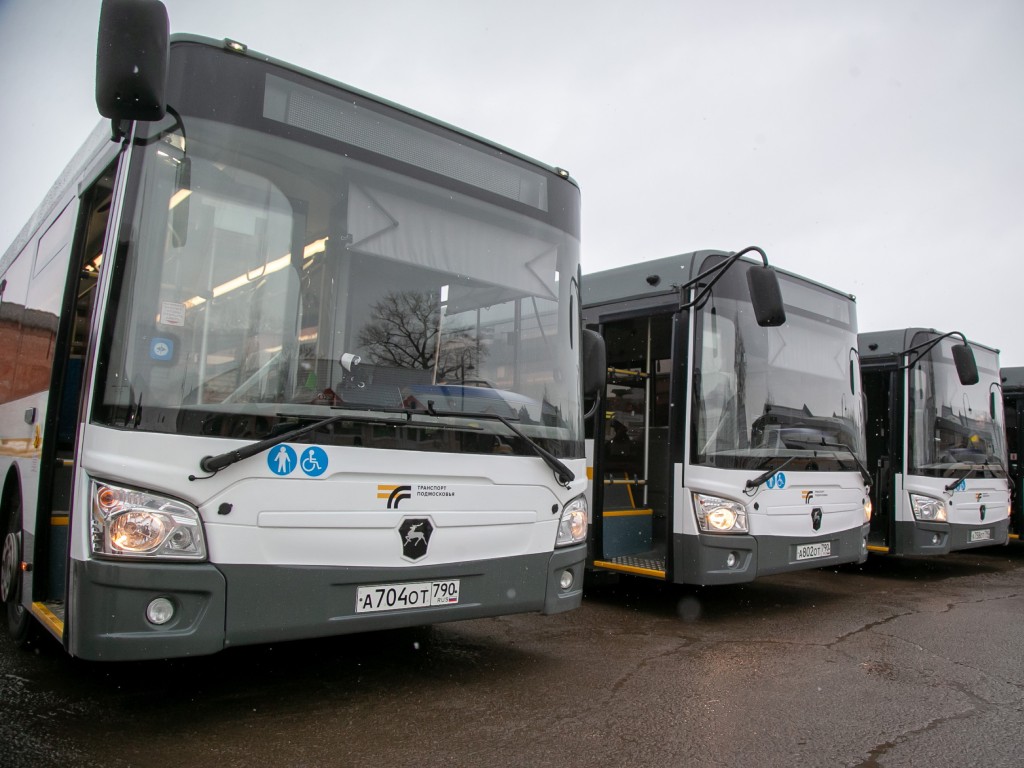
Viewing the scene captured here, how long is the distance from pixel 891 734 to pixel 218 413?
349 cm

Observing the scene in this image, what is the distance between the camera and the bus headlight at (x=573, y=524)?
199 inches

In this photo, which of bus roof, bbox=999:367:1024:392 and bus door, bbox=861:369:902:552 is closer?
bus door, bbox=861:369:902:552

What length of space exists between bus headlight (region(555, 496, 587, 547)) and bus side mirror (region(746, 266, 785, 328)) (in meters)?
1.92

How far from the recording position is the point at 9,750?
3621mm

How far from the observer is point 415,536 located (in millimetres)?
4309

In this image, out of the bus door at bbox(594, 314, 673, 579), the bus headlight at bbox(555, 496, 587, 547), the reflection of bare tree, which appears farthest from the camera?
the bus door at bbox(594, 314, 673, 579)

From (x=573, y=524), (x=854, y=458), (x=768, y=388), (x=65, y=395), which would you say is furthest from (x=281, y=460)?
(x=854, y=458)

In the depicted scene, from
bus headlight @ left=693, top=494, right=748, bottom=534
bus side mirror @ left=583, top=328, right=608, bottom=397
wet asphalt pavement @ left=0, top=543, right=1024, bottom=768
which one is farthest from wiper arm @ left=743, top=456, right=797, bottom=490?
bus side mirror @ left=583, top=328, right=608, bottom=397

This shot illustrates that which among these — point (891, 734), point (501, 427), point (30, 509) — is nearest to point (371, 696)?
point (501, 427)

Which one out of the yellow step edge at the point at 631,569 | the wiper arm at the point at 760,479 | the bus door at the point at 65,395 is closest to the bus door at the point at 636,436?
the yellow step edge at the point at 631,569

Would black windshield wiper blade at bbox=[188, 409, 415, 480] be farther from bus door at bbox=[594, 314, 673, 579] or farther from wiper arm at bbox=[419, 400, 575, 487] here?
bus door at bbox=[594, 314, 673, 579]

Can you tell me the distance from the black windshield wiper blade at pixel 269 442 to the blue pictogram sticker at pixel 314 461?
0.30ft

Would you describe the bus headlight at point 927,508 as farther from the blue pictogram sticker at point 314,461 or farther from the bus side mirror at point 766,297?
the blue pictogram sticker at point 314,461

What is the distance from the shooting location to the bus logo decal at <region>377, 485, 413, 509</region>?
4.18 meters
